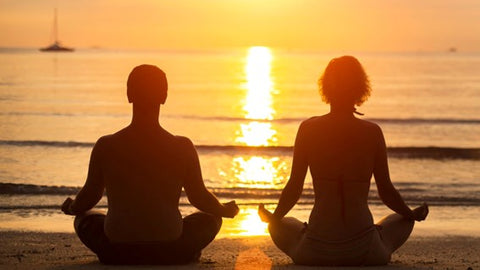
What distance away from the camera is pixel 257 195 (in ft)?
52.1

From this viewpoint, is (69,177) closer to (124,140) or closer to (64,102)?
(124,140)

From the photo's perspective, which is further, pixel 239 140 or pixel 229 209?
pixel 239 140

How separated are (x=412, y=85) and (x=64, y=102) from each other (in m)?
26.1

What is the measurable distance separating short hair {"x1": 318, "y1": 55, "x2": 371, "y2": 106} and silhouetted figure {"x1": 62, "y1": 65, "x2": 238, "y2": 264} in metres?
1.07

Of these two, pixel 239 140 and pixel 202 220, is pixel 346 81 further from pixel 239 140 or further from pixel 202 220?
pixel 239 140

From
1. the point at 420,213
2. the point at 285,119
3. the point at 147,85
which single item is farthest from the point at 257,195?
the point at 285,119

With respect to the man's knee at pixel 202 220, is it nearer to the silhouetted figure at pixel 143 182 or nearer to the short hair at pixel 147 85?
the silhouetted figure at pixel 143 182

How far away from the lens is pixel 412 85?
58.8 meters

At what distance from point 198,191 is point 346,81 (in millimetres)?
1304

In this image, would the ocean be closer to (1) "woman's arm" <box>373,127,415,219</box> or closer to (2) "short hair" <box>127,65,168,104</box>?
(1) "woman's arm" <box>373,127,415,219</box>

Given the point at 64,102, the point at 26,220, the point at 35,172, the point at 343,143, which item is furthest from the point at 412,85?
the point at 343,143

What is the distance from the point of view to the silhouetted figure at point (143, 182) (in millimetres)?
6629

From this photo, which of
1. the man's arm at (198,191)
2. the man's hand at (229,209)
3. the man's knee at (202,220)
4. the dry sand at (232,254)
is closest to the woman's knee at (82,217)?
the dry sand at (232,254)

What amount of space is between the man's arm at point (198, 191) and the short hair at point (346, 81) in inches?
41.2
